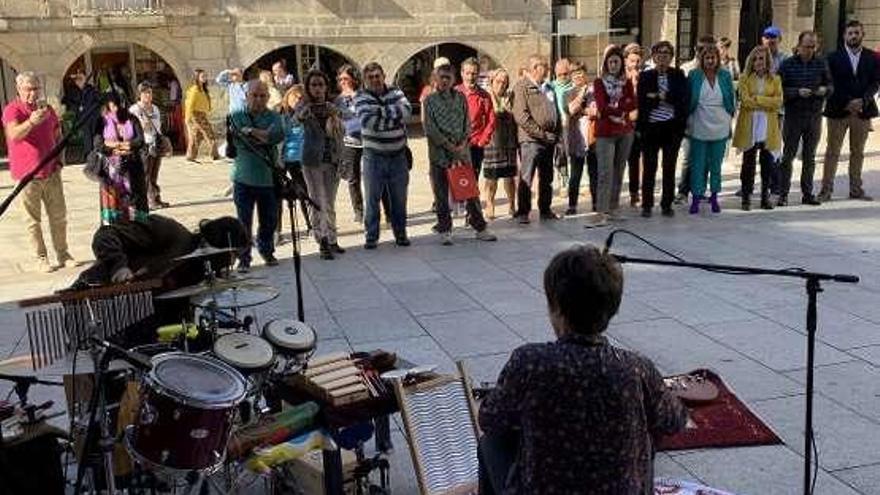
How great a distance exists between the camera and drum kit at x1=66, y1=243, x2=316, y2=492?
3.10m

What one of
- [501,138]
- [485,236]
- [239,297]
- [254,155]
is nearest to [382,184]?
[485,236]

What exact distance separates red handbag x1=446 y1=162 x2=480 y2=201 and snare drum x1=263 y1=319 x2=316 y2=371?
14.7 feet

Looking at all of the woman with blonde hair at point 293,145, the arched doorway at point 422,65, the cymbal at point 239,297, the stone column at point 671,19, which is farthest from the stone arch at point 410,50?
the cymbal at point 239,297

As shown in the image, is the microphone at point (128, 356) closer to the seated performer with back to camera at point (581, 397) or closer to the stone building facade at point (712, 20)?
the seated performer with back to camera at point (581, 397)

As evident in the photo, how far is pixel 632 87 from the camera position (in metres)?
8.98

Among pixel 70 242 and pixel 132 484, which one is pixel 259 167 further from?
pixel 132 484

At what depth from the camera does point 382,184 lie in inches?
325

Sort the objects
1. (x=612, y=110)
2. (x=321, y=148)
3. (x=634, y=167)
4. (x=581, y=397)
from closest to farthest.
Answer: (x=581, y=397) → (x=321, y=148) → (x=612, y=110) → (x=634, y=167)

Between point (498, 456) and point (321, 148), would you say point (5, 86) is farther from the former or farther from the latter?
point (498, 456)

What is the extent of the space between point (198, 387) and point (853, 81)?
8.43 metres

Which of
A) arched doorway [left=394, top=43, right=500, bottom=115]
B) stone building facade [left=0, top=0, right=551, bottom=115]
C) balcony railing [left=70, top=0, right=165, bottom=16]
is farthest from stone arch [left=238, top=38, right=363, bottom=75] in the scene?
arched doorway [left=394, top=43, right=500, bottom=115]

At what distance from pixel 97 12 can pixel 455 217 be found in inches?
360

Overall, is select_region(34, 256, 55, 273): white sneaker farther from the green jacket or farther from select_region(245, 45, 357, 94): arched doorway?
select_region(245, 45, 357, 94): arched doorway

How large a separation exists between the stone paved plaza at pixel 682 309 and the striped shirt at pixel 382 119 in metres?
1.00
